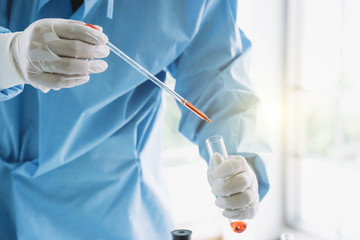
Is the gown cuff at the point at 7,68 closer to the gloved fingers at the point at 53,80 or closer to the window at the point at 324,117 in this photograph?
the gloved fingers at the point at 53,80

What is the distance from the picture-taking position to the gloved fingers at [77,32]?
81 centimetres

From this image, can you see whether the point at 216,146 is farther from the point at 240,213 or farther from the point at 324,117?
the point at 324,117

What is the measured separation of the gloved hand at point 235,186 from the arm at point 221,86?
0.29 feet

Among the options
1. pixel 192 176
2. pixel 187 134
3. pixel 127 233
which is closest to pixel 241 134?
pixel 187 134

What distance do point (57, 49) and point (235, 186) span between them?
1.49ft

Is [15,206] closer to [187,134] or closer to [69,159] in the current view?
[69,159]

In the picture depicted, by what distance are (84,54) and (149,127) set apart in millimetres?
378

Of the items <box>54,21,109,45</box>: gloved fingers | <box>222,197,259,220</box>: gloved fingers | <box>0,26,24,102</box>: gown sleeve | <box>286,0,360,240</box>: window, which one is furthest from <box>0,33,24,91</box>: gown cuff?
<box>286,0,360,240</box>: window

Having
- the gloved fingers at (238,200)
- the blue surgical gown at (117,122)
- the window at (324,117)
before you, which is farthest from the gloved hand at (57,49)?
the window at (324,117)

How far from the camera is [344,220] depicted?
2.71m

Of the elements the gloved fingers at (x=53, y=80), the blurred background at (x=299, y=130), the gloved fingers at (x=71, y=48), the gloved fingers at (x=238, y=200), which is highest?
the gloved fingers at (x=71, y=48)

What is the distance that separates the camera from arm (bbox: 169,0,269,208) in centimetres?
106

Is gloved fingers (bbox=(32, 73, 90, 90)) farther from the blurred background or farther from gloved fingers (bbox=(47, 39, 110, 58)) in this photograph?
the blurred background

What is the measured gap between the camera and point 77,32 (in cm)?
A: 81
